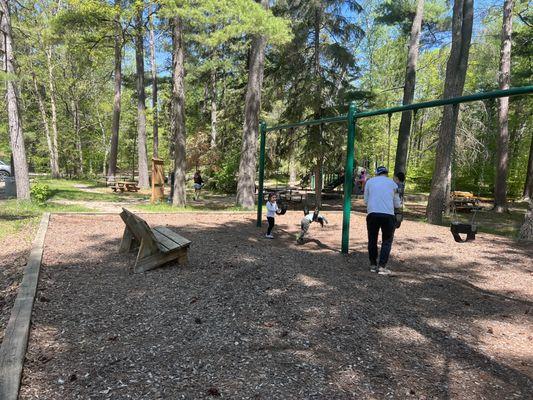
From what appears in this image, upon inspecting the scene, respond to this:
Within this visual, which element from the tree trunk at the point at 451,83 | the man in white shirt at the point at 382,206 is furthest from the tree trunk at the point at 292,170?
the man in white shirt at the point at 382,206

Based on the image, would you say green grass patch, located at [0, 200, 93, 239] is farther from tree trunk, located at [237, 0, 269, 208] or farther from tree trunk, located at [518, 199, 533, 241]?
tree trunk, located at [518, 199, 533, 241]

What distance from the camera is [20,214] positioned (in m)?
11.1

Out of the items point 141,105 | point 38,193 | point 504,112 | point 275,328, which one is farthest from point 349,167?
point 141,105

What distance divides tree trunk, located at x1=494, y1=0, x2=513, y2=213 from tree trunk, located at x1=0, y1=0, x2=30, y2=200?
59.2 feet

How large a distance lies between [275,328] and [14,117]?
40.5 ft

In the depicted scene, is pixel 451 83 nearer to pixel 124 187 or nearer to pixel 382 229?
pixel 382 229

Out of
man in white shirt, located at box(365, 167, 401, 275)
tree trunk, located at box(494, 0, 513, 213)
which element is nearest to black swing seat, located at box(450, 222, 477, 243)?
man in white shirt, located at box(365, 167, 401, 275)

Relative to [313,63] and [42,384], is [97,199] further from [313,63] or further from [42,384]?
[42,384]

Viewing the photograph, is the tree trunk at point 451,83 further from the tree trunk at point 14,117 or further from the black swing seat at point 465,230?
the tree trunk at point 14,117

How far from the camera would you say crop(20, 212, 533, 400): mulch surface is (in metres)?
3.01

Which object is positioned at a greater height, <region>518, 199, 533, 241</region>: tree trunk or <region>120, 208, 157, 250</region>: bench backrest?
<region>120, 208, 157, 250</region>: bench backrest

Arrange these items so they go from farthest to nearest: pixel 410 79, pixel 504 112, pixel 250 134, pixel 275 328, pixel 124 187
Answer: pixel 124 187, pixel 504 112, pixel 410 79, pixel 250 134, pixel 275 328

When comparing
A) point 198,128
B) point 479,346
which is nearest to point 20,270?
point 479,346

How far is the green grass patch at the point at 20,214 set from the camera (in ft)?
29.9
